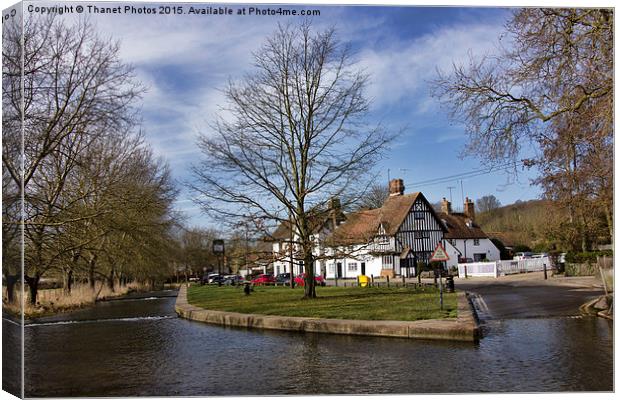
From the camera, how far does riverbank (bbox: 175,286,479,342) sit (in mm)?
9422

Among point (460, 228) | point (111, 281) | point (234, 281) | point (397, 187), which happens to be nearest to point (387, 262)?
point (460, 228)

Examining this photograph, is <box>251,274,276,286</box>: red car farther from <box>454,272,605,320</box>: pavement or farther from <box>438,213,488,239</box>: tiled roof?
<box>438,213,488,239</box>: tiled roof

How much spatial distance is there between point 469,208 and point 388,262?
5.02m

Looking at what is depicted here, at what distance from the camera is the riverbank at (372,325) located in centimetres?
942

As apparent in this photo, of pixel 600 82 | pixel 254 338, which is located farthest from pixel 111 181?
pixel 600 82

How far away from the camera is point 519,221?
443 inches

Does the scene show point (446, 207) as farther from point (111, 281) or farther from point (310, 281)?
point (111, 281)

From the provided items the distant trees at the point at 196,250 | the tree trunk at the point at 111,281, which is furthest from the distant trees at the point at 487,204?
the tree trunk at the point at 111,281

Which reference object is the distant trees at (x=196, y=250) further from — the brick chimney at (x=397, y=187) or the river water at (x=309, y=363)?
the brick chimney at (x=397, y=187)

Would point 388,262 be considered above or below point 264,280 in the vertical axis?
above

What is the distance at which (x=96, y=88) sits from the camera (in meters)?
9.10

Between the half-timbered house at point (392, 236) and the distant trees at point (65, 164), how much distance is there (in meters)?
4.54

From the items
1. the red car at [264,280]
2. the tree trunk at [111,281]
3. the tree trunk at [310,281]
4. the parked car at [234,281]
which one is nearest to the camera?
the tree trunk at [310,281]

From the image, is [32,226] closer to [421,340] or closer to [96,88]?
[96,88]
